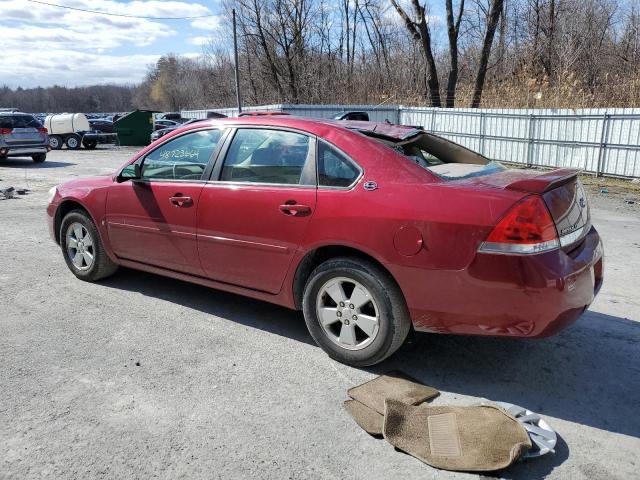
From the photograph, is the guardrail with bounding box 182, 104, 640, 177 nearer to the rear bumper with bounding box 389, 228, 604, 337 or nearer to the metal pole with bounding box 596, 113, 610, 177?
the metal pole with bounding box 596, 113, 610, 177

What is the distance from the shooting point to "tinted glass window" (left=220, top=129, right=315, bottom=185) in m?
3.82

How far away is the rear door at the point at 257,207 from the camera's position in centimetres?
372

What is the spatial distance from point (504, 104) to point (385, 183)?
18.9m

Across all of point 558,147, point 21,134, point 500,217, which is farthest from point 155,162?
point 21,134

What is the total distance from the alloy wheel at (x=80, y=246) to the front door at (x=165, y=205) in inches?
17.5

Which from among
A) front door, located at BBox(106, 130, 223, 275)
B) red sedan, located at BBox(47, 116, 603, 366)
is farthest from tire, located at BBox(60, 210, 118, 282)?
red sedan, located at BBox(47, 116, 603, 366)

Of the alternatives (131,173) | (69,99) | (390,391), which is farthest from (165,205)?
(69,99)

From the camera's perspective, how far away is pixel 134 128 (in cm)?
3192

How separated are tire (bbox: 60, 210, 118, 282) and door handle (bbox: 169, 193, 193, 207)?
123cm

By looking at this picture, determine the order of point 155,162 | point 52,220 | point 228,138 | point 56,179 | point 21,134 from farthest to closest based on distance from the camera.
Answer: point 21,134 < point 56,179 < point 52,220 < point 155,162 < point 228,138

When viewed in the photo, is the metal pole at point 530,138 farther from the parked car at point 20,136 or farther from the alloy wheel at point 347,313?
the parked car at point 20,136

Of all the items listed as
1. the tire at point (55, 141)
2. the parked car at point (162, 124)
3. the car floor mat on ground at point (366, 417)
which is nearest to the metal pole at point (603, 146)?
the car floor mat on ground at point (366, 417)

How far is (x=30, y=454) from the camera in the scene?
271 centimetres

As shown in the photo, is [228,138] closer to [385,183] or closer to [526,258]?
[385,183]
